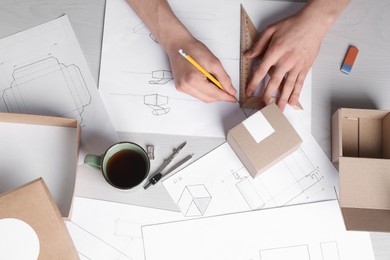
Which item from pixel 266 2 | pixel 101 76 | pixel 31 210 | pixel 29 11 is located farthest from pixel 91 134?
pixel 266 2

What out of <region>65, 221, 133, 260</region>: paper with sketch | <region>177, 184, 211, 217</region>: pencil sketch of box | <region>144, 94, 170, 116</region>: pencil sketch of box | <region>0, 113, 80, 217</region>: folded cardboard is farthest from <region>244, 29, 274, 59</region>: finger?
<region>65, 221, 133, 260</region>: paper with sketch

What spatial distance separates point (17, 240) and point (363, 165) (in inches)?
27.4

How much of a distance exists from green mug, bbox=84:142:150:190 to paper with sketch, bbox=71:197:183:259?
0.26ft

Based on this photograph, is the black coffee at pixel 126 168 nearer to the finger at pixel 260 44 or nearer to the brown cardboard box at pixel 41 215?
the brown cardboard box at pixel 41 215

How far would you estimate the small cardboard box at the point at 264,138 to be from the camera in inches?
30.4

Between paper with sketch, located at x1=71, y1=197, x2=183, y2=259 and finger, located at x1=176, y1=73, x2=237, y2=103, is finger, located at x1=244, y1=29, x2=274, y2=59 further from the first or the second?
paper with sketch, located at x1=71, y1=197, x2=183, y2=259

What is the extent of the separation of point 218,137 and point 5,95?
522 millimetres

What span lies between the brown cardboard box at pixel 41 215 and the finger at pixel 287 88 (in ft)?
1.81

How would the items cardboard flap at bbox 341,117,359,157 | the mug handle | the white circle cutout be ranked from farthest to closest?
cardboard flap at bbox 341,117,359,157 → the mug handle → the white circle cutout

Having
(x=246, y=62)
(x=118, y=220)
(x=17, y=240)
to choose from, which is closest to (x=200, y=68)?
(x=246, y=62)

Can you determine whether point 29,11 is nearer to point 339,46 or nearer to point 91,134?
point 91,134

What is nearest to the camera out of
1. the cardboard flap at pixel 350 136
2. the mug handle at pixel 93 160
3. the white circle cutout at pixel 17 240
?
the white circle cutout at pixel 17 240

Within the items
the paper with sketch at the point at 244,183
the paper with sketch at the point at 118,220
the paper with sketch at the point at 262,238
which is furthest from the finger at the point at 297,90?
the paper with sketch at the point at 118,220

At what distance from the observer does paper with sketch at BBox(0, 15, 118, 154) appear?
845 millimetres
